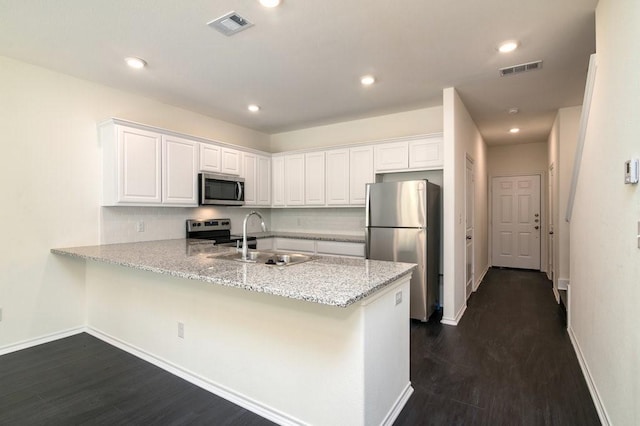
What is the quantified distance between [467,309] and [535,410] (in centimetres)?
214

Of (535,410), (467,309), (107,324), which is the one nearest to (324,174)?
(467,309)

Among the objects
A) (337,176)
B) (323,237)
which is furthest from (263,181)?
(323,237)

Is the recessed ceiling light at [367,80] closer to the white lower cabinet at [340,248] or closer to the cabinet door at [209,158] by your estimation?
the white lower cabinet at [340,248]

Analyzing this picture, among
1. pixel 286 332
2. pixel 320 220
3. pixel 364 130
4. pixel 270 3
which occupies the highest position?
pixel 270 3

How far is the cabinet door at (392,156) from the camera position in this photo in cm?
419

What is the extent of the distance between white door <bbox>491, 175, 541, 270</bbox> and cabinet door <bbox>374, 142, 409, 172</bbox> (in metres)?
3.92

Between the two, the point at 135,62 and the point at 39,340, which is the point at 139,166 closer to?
the point at 135,62

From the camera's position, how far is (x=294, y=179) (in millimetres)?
5148

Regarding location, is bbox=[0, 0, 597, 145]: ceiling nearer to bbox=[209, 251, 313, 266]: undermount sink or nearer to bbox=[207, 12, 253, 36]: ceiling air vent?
bbox=[207, 12, 253, 36]: ceiling air vent

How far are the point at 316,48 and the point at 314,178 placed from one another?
2.43m

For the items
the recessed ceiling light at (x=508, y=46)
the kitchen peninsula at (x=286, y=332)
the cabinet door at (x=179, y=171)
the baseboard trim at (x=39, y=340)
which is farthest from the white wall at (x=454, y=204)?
the baseboard trim at (x=39, y=340)

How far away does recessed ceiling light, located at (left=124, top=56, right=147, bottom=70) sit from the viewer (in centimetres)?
286

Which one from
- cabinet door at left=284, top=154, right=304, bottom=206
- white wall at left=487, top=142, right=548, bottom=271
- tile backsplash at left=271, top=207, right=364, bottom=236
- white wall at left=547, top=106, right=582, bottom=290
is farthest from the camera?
white wall at left=487, top=142, right=548, bottom=271

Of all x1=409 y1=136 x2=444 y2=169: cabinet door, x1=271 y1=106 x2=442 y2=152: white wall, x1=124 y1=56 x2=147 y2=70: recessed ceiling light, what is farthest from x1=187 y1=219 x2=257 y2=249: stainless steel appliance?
x1=409 y1=136 x2=444 y2=169: cabinet door
